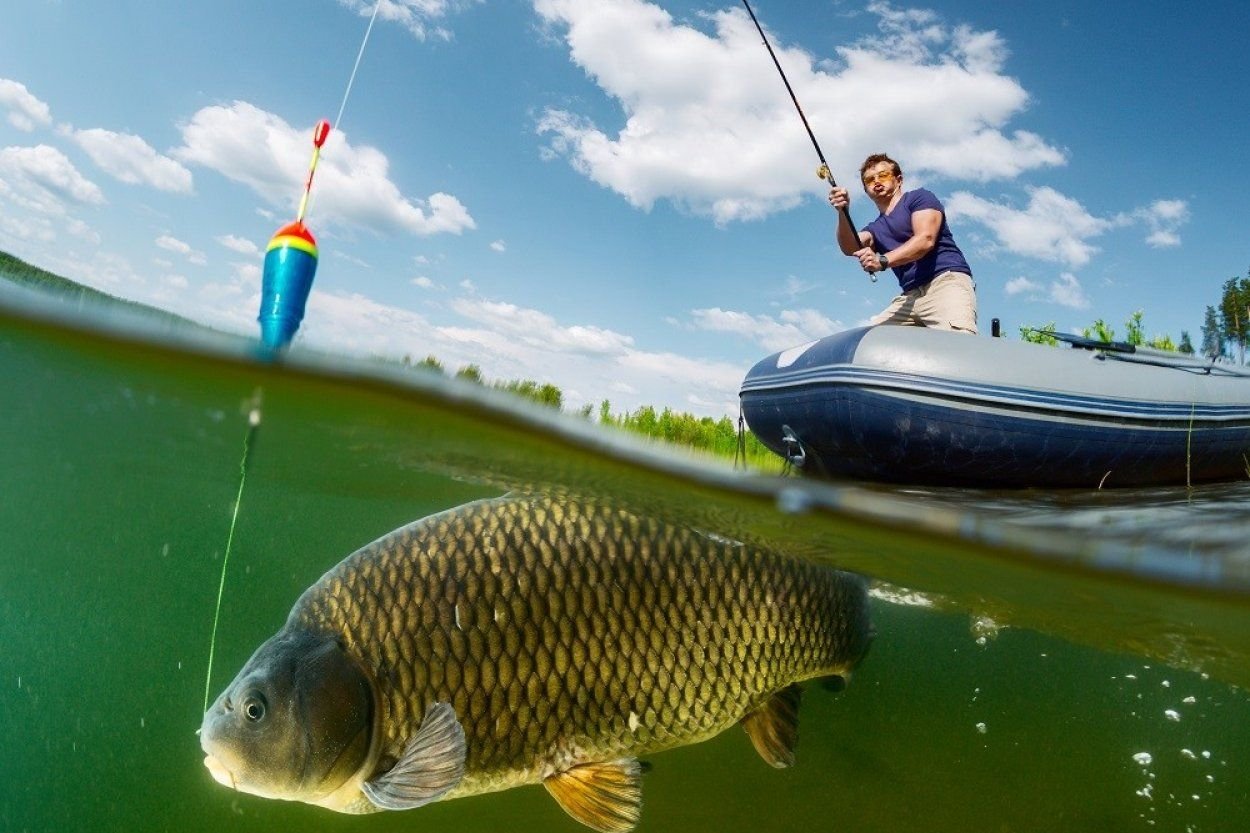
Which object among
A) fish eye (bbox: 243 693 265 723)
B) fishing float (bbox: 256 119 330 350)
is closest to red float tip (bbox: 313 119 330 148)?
fishing float (bbox: 256 119 330 350)

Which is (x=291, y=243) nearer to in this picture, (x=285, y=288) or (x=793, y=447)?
(x=285, y=288)

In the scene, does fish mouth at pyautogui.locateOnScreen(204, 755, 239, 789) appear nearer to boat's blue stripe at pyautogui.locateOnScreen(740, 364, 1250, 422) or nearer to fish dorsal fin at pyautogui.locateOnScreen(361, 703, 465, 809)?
fish dorsal fin at pyautogui.locateOnScreen(361, 703, 465, 809)

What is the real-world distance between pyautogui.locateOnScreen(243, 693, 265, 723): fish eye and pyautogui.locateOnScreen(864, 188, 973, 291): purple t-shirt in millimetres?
7155

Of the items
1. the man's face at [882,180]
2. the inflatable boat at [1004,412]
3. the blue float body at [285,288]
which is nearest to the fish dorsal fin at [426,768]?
the blue float body at [285,288]

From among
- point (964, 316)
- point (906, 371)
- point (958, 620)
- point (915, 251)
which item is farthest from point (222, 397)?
point (958, 620)

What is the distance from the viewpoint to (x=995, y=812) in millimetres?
6477

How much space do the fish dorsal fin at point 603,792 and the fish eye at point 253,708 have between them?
1.02 meters

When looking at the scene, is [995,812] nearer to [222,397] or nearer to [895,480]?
[895,480]

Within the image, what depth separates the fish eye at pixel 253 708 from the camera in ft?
7.91

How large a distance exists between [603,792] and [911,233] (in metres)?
6.60

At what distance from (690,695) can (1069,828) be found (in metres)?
5.54

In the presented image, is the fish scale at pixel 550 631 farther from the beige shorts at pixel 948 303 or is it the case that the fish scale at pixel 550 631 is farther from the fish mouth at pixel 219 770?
the beige shorts at pixel 948 303

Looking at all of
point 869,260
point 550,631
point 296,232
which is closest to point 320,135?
point 296,232

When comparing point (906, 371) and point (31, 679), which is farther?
point (31, 679)
